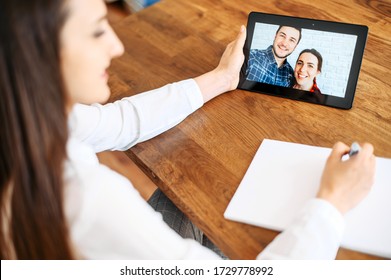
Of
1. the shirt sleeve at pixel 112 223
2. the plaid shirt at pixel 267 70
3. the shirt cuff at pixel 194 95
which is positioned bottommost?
the shirt sleeve at pixel 112 223

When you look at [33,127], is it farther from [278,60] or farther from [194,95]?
[278,60]

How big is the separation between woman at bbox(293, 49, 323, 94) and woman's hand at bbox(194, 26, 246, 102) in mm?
138

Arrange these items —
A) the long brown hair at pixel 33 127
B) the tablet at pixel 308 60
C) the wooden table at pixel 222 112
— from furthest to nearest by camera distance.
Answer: the tablet at pixel 308 60
the wooden table at pixel 222 112
the long brown hair at pixel 33 127

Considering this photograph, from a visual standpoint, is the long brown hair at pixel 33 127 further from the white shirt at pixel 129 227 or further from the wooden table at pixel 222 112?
the wooden table at pixel 222 112

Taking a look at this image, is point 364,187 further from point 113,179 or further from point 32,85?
point 32,85

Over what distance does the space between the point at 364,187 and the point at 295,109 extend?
10.1 inches

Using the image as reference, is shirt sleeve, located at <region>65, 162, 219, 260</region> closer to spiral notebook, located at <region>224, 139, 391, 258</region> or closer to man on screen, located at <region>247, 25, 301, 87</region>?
spiral notebook, located at <region>224, 139, 391, 258</region>

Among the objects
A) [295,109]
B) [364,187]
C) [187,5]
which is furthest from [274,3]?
[364,187]

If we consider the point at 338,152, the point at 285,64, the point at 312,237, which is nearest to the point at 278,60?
the point at 285,64

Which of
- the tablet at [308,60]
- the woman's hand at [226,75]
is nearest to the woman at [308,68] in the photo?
the tablet at [308,60]

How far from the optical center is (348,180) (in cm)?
70

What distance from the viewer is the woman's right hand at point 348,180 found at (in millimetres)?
690

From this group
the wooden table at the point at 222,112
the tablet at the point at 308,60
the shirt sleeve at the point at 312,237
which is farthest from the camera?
the tablet at the point at 308,60

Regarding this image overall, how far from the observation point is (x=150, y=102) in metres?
0.94
